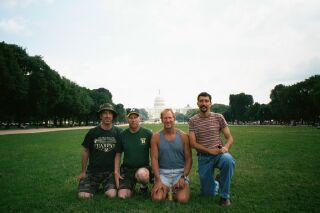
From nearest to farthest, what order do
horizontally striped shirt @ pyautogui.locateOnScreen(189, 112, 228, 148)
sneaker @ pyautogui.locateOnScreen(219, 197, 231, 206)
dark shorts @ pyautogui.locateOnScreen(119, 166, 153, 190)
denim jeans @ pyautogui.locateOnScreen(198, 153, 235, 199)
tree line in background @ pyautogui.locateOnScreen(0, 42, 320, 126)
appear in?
sneaker @ pyautogui.locateOnScreen(219, 197, 231, 206) < denim jeans @ pyautogui.locateOnScreen(198, 153, 235, 199) < horizontally striped shirt @ pyautogui.locateOnScreen(189, 112, 228, 148) < dark shorts @ pyautogui.locateOnScreen(119, 166, 153, 190) < tree line in background @ pyautogui.locateOnScreen(0, 42, 320, 126)

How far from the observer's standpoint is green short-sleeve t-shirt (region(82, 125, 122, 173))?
739cm

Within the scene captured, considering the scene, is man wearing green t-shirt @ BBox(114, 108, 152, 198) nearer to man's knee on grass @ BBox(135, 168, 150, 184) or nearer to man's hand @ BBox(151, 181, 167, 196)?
man's knee on grass @ BBox(135, 168, 150, 184)

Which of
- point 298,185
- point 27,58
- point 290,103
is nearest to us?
point 298,185

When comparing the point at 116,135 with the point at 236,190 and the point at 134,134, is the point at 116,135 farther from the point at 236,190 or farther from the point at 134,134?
the point at 236,190

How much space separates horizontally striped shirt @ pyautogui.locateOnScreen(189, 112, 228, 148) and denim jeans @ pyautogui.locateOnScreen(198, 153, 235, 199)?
0.31 m

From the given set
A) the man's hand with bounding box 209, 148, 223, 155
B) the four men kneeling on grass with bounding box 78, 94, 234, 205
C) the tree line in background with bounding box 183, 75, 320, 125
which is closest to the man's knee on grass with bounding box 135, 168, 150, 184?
the four men kneeling on grass with bounding box 78, 94, 234, 205

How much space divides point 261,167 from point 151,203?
6.06m

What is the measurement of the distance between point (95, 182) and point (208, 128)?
3.01 m

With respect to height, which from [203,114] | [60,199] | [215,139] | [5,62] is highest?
[5,62]

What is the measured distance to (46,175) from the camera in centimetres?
988

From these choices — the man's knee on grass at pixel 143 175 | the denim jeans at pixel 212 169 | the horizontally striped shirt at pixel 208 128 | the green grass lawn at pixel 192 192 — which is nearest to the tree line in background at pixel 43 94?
the green grass lawn at pixel 192 192

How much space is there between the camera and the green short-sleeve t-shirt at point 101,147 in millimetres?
7395

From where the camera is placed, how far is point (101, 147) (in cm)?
739

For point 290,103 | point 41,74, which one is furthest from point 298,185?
point 290,103
